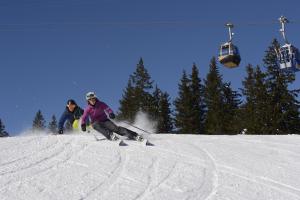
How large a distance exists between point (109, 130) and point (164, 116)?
116ft

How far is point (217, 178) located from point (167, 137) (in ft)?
21.0

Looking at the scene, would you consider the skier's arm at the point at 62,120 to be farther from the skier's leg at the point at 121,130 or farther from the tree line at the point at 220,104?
the tree line at the point at 220,104

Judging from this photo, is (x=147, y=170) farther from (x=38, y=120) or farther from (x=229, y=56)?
(x=38, y=120)

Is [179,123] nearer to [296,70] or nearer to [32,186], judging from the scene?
[296,70]

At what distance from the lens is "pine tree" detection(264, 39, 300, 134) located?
1543 inches

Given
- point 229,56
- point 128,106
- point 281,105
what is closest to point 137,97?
point 128,106

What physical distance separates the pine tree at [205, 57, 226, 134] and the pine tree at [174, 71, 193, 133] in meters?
1.92

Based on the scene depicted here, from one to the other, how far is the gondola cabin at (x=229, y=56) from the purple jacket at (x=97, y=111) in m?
6.96

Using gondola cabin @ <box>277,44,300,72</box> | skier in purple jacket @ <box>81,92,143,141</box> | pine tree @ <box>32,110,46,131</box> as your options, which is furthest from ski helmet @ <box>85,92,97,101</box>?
pine tree @ <box>32,110,46,131</box>

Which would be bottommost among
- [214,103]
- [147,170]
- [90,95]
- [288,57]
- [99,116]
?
[147,170]

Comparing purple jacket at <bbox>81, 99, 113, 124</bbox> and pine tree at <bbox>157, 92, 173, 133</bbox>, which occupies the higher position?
pine tree at <bbox>157, 92, 173, 133</bbox>

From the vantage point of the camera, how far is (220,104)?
48.5 metres

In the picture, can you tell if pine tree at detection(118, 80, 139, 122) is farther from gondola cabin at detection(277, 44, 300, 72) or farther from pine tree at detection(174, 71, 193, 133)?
gondola cabin at detection(277, 44, 300, 72)

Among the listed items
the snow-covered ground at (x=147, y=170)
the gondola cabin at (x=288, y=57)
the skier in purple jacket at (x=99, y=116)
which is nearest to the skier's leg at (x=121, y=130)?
the skier in purple jacket at (x=99, y=116)
